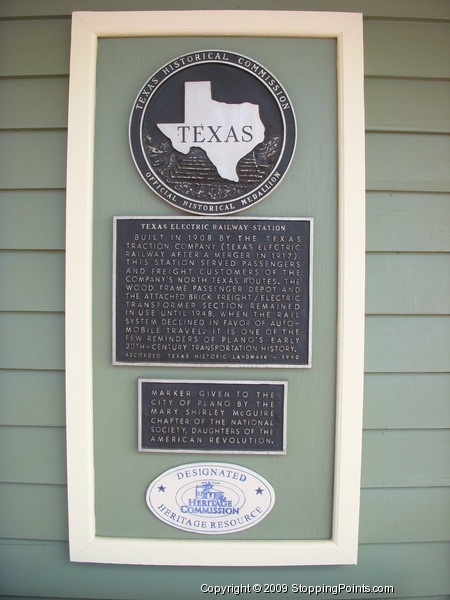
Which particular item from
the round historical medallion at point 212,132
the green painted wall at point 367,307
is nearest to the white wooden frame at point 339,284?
the green painted wall at point 367,307

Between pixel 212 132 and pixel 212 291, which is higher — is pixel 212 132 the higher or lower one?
Answer: the higher one

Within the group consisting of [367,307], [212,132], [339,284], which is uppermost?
[212,132]

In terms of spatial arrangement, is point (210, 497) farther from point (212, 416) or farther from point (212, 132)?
point (212, 132)

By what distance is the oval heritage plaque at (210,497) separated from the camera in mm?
1693

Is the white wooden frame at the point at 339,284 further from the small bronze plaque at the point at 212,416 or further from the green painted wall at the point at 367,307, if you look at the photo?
the small bronze plaque at the point at 212,416

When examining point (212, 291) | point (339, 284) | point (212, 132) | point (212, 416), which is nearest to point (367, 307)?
point (339, 284)

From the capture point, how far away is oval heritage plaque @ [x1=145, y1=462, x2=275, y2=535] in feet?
5.56

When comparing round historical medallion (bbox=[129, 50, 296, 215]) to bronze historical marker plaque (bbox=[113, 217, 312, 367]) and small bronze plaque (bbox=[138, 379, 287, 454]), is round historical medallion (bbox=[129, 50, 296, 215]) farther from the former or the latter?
Result: small bronze plaque (bbox=[138, 379, 287, 454])

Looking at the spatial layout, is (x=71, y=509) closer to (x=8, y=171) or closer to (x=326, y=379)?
(x=326, y=379)

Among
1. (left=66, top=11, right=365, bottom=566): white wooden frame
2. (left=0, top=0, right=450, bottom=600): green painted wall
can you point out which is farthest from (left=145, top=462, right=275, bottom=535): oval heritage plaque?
(left=0, top=0, right=450, bottom=600): green painted wall

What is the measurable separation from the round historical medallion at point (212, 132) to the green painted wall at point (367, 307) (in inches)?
12.0

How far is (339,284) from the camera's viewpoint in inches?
65.5

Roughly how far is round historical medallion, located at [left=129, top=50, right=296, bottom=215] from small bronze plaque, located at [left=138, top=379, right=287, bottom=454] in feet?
2.61

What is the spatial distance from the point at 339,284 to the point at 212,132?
873mm
